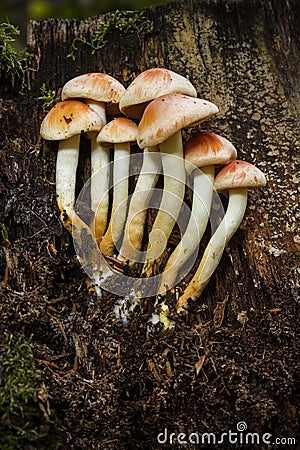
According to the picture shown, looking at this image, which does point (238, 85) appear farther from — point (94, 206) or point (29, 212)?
point (29, 212)

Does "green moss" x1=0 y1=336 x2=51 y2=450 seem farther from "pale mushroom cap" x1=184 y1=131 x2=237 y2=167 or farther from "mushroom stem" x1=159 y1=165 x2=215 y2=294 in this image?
"pale mushroom cap" x1=184 y1=131 x2=237 y2=167

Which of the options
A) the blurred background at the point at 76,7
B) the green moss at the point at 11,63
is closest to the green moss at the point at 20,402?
the green moss at the point at 11,63

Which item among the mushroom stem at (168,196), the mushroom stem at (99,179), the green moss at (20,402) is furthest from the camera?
the mushroom stem at (99,179)

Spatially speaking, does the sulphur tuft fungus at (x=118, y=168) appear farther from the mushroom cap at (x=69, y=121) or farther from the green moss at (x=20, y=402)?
the green moss at (x=20, y=402)

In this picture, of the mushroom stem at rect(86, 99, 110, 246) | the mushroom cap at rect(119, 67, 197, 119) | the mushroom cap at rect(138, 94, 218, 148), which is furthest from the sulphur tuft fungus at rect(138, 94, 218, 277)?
the mushroom stem at rect(86, 99, 110, 246)

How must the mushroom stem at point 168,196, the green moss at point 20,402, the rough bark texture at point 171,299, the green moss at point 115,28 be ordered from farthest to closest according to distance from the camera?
the green moss at point 115,28 < the mushroom stem at point 168,196 < the rough bark texture at point 171,299 < the green moss at point 20,402

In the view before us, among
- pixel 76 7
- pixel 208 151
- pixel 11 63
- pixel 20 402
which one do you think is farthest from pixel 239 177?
pixel 76 7
